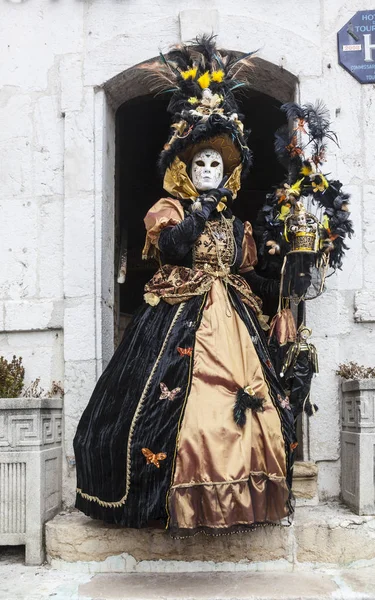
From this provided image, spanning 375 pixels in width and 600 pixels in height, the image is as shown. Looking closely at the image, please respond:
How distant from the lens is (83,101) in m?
4.68

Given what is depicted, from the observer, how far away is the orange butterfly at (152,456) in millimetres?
3473

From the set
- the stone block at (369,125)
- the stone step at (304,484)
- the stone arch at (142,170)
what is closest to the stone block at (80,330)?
the stone step at (304,484)

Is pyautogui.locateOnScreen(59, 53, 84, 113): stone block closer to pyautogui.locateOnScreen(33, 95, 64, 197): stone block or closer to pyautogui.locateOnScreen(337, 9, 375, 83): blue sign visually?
pyautogui.locateOnScreen(33, 95, 64, 197): stone block

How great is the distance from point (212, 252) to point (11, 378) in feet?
5.07

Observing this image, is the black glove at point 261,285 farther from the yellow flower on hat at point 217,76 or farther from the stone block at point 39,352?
the stone block at point 39,352

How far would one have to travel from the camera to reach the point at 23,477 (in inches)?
157

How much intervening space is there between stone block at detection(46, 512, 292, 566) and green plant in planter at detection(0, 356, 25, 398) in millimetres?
973

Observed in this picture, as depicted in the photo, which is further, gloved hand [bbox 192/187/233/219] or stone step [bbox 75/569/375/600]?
gloved hand [bbox 192/187/233/219]

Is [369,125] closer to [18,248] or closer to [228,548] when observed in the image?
[18,248]

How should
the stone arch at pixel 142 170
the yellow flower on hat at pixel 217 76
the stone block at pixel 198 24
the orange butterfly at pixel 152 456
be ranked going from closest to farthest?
the orange butterfly at pixel 152 456
the yellow flower on hat at pixel 217 76
the stone block at pixel 198 24
the stone arch at pixel 142 170

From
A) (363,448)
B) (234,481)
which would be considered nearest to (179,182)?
(234,481)

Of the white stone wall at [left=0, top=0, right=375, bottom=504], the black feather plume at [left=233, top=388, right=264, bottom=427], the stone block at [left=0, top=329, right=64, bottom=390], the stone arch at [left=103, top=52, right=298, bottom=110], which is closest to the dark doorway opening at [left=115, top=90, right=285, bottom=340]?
the stone arch at [left=103, top=52, right=298, bottom=110]

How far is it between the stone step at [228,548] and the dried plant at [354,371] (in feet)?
2.84

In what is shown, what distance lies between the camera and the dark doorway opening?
281 inches
